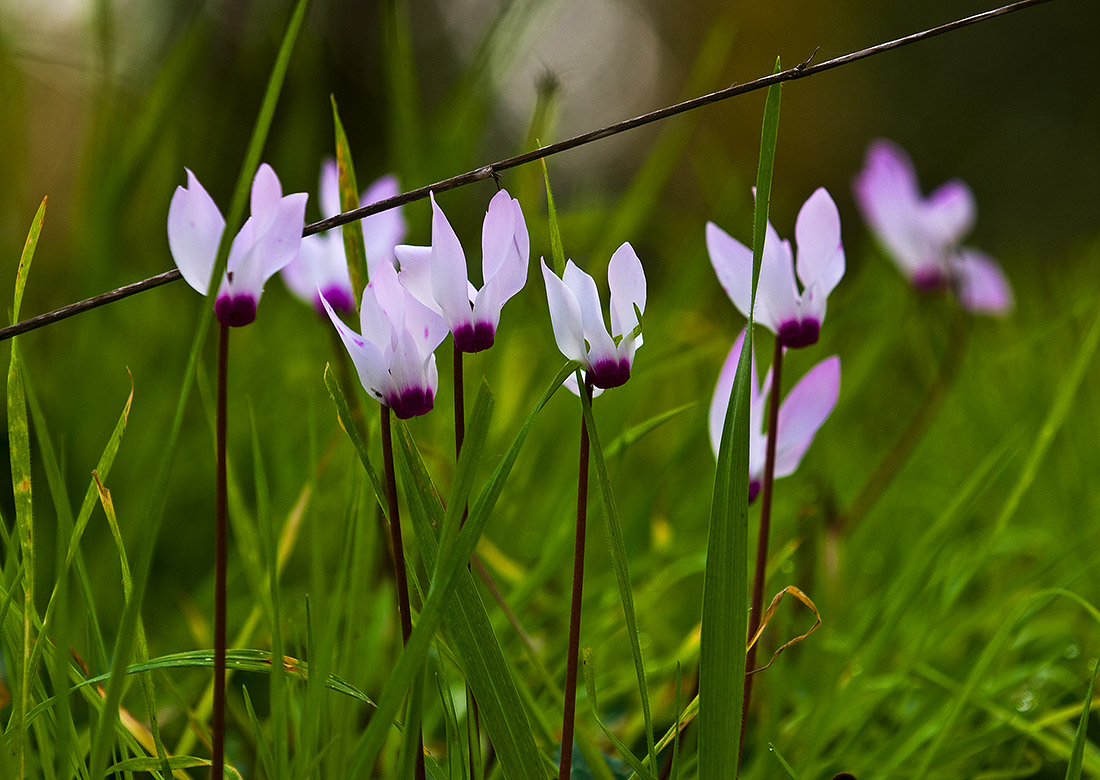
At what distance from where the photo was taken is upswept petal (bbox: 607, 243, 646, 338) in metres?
0.39

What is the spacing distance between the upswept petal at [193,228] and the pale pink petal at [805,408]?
0.30m

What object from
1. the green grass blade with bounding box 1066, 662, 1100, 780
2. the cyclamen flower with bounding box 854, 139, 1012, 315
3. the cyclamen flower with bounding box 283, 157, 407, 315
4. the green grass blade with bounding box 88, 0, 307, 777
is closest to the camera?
the green grass blade with bounding box 88, 0, 307, 777

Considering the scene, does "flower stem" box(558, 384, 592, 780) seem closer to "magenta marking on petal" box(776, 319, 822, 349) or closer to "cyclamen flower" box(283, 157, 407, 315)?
"magenta marking on petal" box(776, 319, 822, 349)

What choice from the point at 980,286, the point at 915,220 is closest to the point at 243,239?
the point at 915,220

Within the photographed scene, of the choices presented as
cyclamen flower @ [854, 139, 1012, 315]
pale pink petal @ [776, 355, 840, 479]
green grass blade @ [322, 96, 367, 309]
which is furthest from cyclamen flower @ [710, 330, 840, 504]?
cyclamen flower @ [854, 139, 1012, 315]

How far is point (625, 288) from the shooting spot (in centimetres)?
39

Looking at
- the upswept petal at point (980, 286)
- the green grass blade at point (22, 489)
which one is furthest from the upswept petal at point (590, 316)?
the upswept petal at point (980, 286)

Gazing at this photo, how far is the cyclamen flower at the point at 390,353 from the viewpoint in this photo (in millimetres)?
375

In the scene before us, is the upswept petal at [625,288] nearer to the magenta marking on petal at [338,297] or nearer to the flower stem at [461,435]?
the flower stem at [461,435]

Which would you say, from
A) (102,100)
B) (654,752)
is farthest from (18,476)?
(102,100)

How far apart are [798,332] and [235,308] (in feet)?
0.94

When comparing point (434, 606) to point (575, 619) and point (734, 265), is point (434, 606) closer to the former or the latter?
point (575, 619)

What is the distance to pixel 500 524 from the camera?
0.96 metres

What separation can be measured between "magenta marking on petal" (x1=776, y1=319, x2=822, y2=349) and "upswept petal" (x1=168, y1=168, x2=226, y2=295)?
0.95 ft
